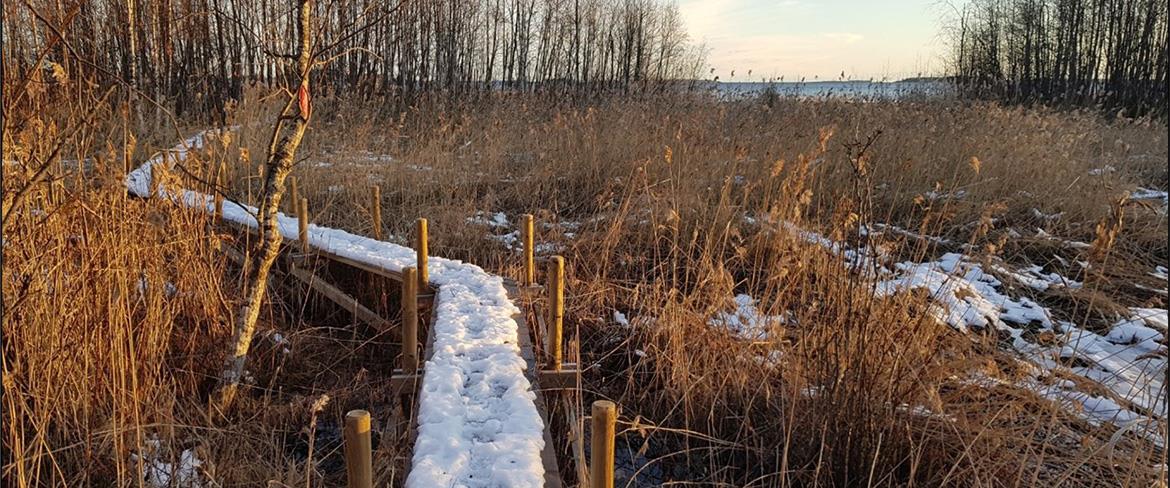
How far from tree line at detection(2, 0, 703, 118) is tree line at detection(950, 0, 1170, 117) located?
24.1 ft

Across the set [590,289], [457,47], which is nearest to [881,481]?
[590,289]

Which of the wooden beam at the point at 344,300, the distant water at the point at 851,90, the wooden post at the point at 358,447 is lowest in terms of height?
the wooden beam at the point at 344,300

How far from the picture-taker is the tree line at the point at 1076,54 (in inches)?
545

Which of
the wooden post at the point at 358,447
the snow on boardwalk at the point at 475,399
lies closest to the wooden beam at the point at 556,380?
the snow on boardwalk at the point at 475,399

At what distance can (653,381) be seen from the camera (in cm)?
310

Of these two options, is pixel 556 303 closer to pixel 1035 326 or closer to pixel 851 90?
pixel 1035 326

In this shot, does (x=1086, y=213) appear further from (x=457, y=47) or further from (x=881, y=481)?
(x=457, y=47)

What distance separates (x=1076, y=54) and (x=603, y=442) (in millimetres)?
18035

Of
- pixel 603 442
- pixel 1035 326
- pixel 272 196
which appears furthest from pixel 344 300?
pixel 1035 326

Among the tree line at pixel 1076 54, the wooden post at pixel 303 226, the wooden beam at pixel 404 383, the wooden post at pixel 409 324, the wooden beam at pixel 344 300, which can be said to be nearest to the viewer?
the wooden beam at pixel 404 383

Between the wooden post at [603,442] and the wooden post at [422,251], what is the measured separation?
2.11 m

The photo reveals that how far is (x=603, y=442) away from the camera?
1.28 metres

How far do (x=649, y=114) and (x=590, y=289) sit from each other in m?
4.13

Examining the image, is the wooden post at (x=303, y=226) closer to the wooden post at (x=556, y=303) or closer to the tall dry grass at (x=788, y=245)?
the tall dry grass at (x=788, y=245)
